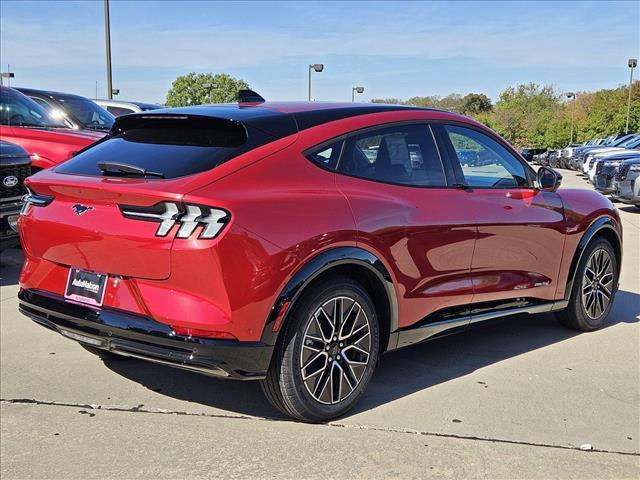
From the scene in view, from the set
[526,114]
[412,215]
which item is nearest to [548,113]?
[526,114]

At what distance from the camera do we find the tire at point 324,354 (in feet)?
10.9

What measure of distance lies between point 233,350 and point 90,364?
1.84 metres

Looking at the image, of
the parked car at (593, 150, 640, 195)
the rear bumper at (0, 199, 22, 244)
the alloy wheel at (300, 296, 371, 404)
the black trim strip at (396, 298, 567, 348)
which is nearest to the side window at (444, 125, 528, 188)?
the black trim strip at (396, 298, 567, 348)

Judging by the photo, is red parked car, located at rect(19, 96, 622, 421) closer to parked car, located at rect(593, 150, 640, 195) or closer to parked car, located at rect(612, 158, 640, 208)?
parked car, located at rect(612, 158, 640, 208)

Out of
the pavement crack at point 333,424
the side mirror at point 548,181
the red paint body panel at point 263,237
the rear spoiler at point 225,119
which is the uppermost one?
the rear spoiler at point 225,119

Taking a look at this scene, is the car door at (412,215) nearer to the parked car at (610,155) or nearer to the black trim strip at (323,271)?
the black trim strip at (323,271)

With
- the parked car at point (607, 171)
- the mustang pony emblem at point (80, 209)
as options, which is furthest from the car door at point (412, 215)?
the parked car at point (607, 171)

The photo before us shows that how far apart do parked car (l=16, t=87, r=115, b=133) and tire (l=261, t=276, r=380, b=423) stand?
739 centimetres

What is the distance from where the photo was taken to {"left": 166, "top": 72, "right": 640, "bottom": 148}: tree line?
53875 mm

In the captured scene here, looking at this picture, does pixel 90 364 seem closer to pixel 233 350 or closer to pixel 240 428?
pixel 240 428

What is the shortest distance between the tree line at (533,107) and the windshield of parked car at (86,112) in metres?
26.9

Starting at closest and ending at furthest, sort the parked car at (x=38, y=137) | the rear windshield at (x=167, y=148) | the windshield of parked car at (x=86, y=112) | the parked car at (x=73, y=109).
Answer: the rear windshield at (x=167, y=148) < the parked car at (x=38, y=137) < the parked car at (x=73, y=109) < the windshield of parked car at (x=86, y=112)

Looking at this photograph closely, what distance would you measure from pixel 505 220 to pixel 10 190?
4930 mm

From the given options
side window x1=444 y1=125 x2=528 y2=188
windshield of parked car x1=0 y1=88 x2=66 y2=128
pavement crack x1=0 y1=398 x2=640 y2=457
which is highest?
windshield of parked car x1=0 y1=88 x2=66 y2=128
